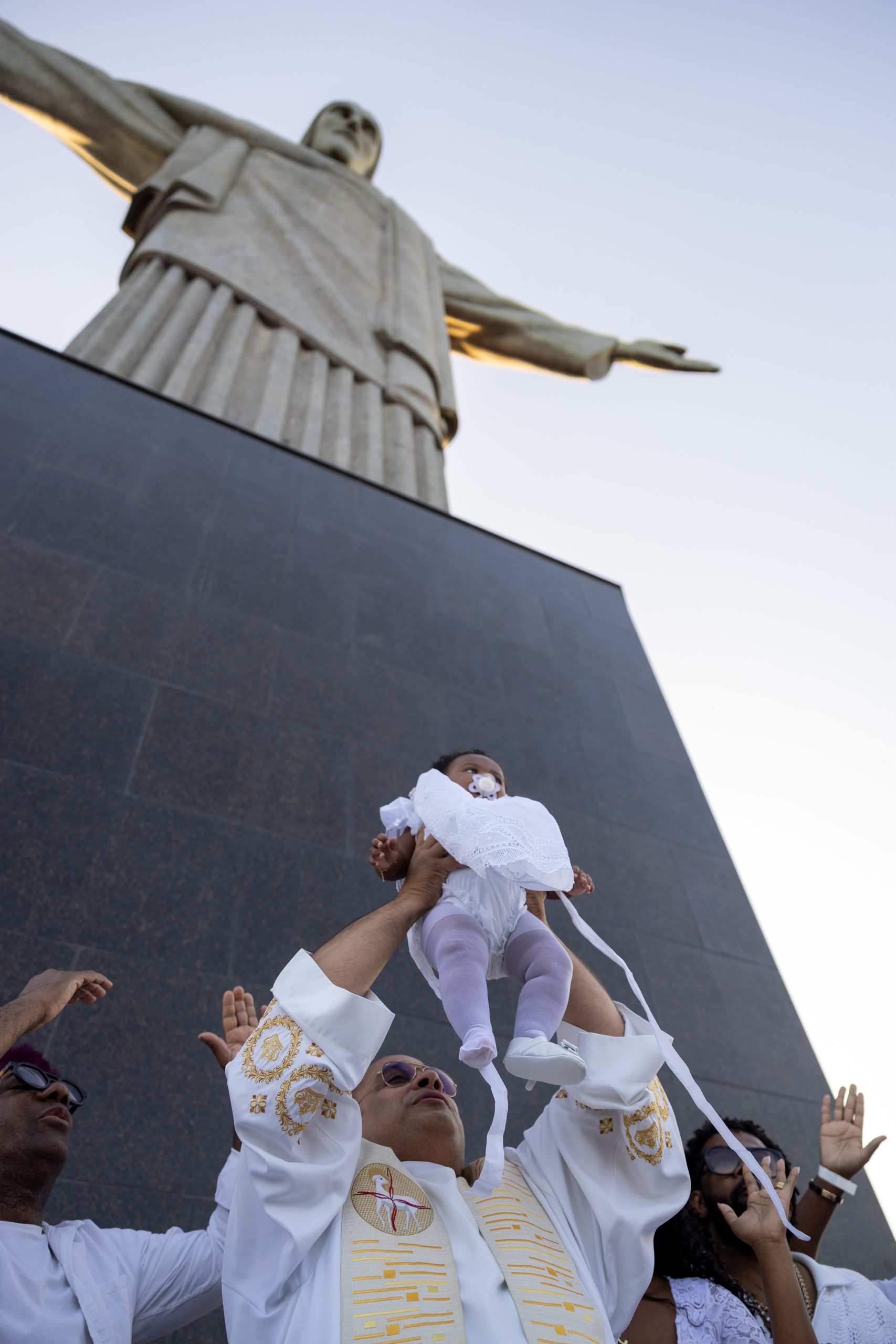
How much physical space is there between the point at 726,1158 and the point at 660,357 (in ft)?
29.0

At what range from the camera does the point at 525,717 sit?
194 inches

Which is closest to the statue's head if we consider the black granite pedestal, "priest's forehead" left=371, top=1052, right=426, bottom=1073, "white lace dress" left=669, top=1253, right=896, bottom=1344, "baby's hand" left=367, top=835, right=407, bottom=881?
the black granite pedestal

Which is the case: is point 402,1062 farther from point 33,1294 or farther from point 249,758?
point 249,758

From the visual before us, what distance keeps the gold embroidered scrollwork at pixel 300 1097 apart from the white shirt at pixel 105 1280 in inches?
18.6

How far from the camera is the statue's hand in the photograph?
32.1ft

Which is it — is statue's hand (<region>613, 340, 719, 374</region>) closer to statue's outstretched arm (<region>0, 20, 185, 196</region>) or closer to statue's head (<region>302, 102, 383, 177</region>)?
statue's head (<region>302, 102, 383, 177</region>)

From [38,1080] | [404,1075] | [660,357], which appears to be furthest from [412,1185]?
[660,357]

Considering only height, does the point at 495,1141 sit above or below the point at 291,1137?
above

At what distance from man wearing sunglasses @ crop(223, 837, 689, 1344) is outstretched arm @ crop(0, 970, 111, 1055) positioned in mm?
482

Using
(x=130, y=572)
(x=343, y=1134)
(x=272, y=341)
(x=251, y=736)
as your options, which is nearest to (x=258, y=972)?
(x=251, y=736)

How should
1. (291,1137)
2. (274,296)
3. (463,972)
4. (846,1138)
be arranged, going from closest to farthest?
(291,1137) → (463,972) → (846,1138) → (274,296)

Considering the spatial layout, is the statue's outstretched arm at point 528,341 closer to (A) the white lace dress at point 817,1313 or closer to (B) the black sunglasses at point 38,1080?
(A) the white lace dress at point 817,1313

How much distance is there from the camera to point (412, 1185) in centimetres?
183

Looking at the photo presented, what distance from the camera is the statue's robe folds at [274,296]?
7000 millimetres
